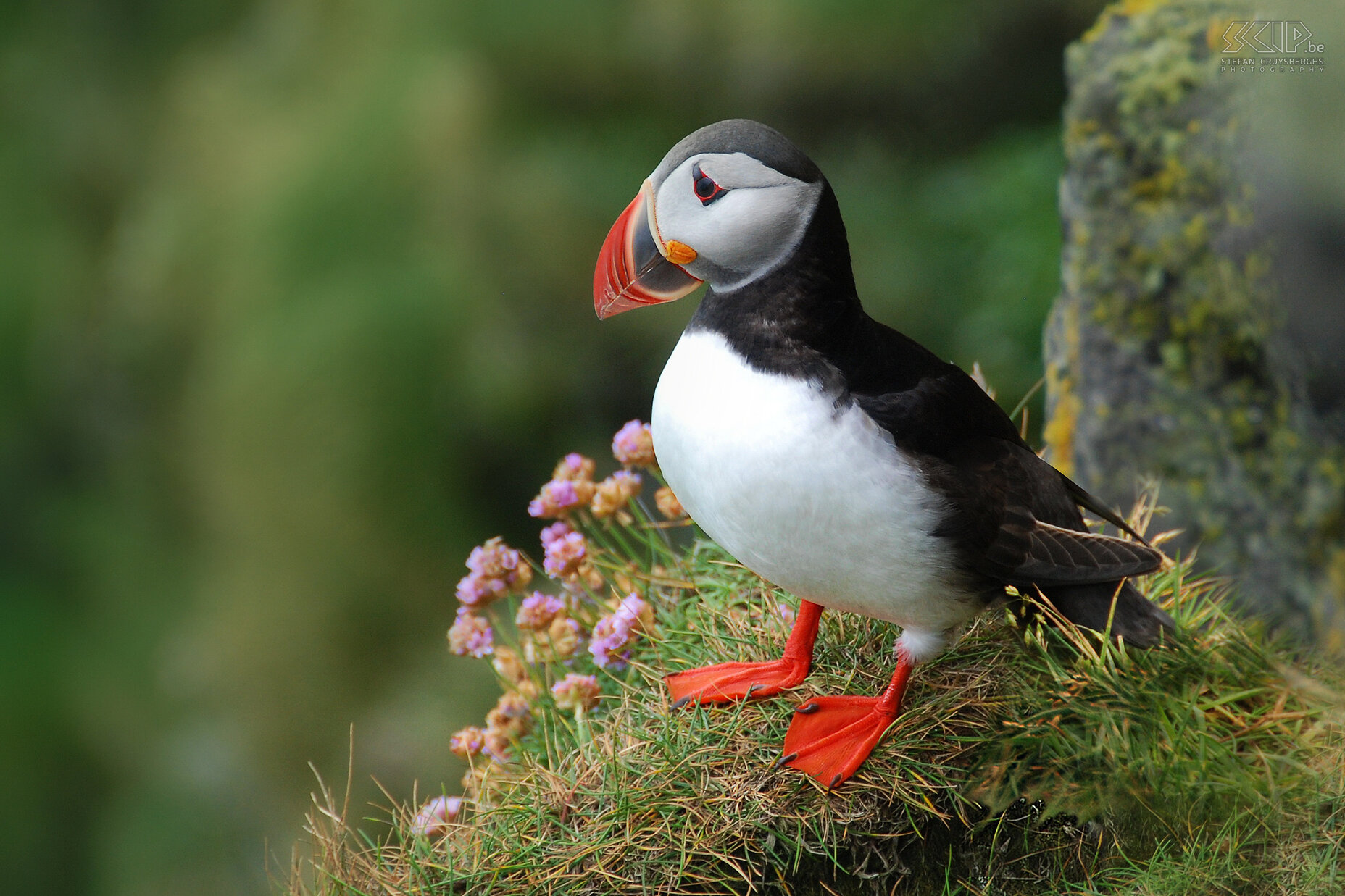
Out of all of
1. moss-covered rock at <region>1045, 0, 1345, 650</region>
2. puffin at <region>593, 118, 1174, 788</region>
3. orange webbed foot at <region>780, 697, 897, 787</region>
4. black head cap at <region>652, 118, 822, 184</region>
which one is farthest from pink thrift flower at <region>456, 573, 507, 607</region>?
moss-covered rock at <region>1045, 0, 1345, 650</region>

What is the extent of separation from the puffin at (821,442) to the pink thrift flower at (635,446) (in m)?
0.46

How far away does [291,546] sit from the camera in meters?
4.34

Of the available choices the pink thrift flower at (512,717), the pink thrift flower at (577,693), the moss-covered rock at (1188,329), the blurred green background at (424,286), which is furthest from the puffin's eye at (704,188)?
the blurred green background at (424,286)

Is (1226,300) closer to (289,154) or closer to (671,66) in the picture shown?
(671,66)

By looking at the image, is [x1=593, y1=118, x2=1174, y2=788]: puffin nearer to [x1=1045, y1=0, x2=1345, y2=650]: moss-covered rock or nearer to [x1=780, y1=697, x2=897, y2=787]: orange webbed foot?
[x1=780, y1=697, x2=897, y2=787]: orange webbed foot

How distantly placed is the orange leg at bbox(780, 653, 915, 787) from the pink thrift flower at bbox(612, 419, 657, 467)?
63 cm

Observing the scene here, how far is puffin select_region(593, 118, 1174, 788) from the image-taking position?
1.47m

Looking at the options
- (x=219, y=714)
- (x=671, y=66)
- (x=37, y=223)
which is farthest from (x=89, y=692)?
(x=671, y=66)

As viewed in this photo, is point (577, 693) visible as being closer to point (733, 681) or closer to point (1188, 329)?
point (733, 681)

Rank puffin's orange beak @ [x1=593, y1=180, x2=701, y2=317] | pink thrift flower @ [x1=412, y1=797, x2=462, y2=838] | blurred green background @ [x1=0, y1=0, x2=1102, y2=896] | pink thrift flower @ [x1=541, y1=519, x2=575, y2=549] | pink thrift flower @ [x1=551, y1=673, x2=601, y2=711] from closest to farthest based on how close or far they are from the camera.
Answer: puffin's orange beak @ [x1=593, y1=180, x2=701, y2=317]
pink thrift flower @ [x1=412, y1=797, x2=462, y2=838]
pink thrift flower @ [x1=551, y1=673, x2=601, y2=711]
pink thrift flower @ [x1=541, y1=519, x2=575, y2=549]
blurred green background @ [x1=0, y1=0, x2=1102, y2=896]

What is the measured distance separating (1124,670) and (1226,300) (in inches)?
39.7

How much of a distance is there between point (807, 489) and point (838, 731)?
0.44m

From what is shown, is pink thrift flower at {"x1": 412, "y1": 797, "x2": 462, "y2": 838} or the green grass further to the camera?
pink thrift flower at {"x1": 412, "y1": 797, "x2": 462, "y2": 838}

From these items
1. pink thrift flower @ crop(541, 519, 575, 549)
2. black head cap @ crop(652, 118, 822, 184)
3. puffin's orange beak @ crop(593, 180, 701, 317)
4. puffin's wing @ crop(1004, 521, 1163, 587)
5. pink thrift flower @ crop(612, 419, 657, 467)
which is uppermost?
black head cap @ crop(652, 118, 822, 184)
